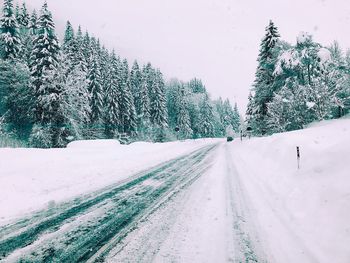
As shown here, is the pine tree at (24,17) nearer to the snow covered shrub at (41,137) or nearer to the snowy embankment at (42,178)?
the snow covered shrub at (41,137)

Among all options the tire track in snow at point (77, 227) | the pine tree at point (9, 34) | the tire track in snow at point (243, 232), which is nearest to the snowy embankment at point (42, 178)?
the tire track in snow at point (77, 227)

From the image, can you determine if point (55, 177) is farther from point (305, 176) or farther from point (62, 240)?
point (305, 176)

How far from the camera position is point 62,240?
379 cm

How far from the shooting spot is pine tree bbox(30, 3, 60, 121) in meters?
25.2

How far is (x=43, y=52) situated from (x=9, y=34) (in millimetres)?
13357

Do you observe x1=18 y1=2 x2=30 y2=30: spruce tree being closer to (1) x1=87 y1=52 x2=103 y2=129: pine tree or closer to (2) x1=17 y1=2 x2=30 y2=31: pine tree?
(2) x1=17 y1=2 x2=30 y2=31: pine tree

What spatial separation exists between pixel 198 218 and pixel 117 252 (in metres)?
1.85

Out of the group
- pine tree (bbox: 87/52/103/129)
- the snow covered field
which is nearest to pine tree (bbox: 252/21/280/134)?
the snow covered field

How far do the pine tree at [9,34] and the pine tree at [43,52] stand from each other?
9.06m

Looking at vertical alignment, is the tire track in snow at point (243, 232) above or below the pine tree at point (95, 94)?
below

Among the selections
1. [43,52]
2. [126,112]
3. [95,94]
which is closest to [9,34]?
[43,52]

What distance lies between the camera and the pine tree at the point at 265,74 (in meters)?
28.8

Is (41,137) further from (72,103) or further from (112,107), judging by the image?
(112,107)

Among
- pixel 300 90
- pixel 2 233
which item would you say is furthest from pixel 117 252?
pixel 300 90
